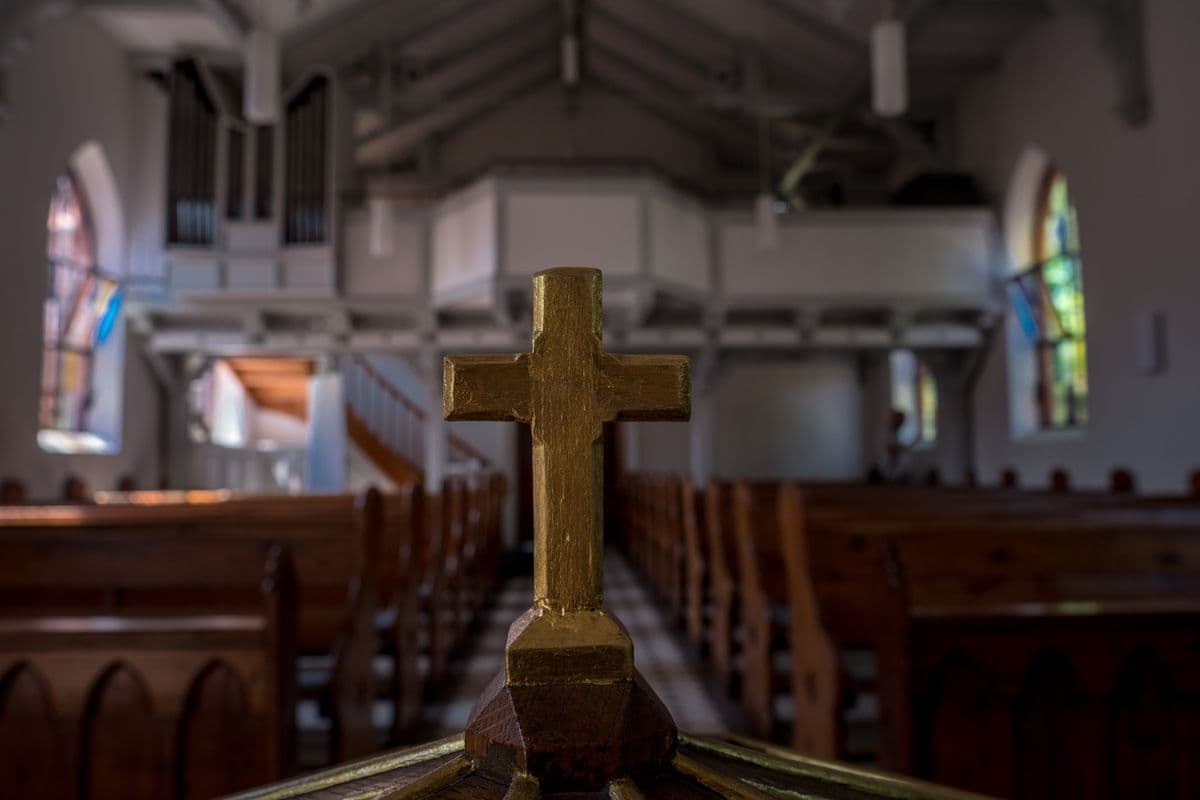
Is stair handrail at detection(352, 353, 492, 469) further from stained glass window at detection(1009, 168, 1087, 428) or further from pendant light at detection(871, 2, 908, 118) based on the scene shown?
pendant light at detection(871, 2, 908, 118)

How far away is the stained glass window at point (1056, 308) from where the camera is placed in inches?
341

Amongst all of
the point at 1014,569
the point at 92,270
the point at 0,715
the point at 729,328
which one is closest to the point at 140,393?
the point at 92,270

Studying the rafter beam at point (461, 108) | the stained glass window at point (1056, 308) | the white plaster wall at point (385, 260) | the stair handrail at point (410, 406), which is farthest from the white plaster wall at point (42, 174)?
the stained glass window at point (1056, 308)

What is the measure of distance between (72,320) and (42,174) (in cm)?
144

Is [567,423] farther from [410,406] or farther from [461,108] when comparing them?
[410,406]

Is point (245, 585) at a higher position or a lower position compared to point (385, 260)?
lower

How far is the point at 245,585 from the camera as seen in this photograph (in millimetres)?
2705

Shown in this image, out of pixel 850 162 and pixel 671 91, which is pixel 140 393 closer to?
pixel 671 91

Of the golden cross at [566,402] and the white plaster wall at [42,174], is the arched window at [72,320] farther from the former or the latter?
the golden cross at [566,402]

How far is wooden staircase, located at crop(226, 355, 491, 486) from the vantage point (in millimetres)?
13445

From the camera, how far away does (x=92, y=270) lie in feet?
28.0

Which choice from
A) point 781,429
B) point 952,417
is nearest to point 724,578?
point 952,417

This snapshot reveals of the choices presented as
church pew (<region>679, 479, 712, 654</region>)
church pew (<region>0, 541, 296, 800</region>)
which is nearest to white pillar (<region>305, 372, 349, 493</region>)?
church pew (<region>679, 479, 712, 654</region>)

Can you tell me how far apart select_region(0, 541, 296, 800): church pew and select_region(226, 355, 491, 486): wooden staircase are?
11.2m
